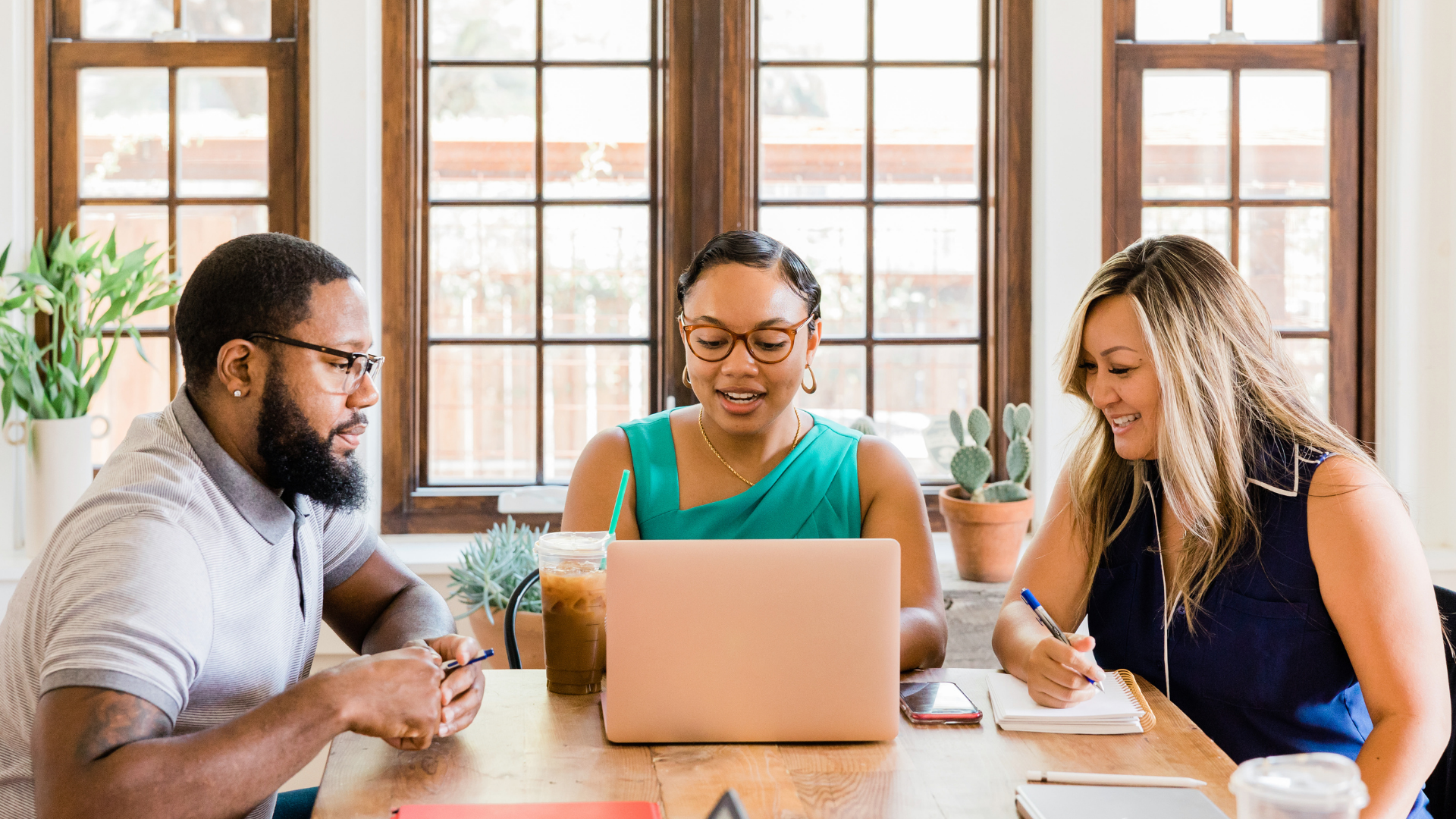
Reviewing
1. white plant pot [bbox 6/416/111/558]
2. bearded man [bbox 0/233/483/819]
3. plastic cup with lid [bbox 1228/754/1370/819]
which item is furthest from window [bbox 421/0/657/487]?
plastic cup with lid [bbox 1228/754/1370/819]

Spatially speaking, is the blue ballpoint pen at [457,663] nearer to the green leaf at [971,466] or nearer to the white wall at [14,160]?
the green leaf at [971,466]

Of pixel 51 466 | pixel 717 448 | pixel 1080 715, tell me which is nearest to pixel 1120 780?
pixel 1080 715

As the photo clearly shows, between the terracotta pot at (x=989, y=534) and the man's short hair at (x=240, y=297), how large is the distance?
66.0 inches

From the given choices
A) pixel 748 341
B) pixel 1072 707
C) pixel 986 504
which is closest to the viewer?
pixel 1072 707

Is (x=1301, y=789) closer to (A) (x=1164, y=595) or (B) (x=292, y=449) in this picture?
(A) (x=1164, y=595)

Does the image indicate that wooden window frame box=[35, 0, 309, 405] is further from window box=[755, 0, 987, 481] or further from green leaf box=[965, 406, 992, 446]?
green leaf box=[965, 406, 992, 446]

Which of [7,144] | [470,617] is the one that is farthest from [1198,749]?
[7,144]

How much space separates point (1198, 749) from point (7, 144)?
9.69 feet

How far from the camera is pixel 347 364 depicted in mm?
1282

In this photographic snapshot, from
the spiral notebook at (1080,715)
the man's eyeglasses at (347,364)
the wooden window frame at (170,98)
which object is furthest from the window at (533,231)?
the spiral notebook at (1080,715)

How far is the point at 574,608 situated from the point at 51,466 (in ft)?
6.67

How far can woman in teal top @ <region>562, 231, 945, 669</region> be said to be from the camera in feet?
5.35

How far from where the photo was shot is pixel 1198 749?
1.13 m

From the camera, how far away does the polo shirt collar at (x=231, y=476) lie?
1209 mm
